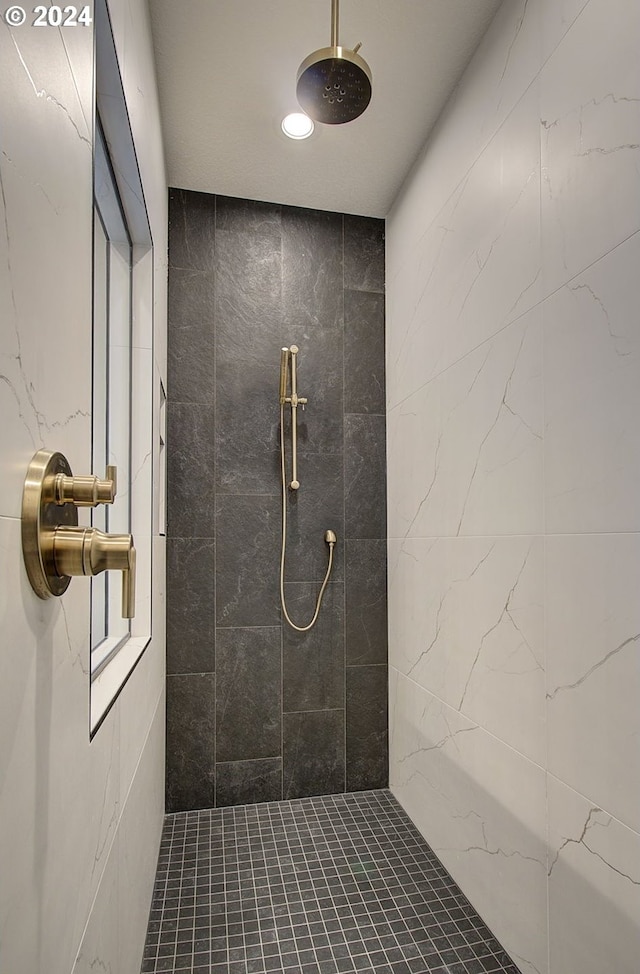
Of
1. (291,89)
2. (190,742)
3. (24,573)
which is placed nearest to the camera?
(24,573)

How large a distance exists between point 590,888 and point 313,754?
150 centimetres

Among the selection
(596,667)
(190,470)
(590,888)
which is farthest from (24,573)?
(190,470)

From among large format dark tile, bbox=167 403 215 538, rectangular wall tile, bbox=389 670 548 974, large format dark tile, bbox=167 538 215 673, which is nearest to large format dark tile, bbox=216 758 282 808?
large format dark tile, bbox=167 538 215 673

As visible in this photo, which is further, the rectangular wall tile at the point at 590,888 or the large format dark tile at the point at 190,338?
the large format dark tile at the point at 190,338

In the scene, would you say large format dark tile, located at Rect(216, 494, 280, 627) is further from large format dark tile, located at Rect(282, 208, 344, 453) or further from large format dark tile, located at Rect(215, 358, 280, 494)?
large format dark tile, located at Rect(282, 208, 344, 453)

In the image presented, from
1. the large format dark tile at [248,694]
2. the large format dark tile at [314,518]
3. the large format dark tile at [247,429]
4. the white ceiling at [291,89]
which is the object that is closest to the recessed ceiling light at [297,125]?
the white ceiling at [291,89]

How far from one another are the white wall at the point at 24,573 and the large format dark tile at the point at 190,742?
1331 mm

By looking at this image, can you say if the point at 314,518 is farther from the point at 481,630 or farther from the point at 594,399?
the point at 594,399

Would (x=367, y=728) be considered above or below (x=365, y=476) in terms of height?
below

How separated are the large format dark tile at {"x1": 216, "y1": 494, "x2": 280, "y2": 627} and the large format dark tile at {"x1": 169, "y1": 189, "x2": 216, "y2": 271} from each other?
1.05 metres

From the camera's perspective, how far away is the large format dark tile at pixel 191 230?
2.59 metres

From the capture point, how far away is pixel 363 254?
110 inches

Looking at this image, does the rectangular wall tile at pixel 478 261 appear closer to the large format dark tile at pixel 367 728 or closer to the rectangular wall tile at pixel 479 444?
the rectangular wall tile at pixel 479 444

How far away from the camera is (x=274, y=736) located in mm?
2564
